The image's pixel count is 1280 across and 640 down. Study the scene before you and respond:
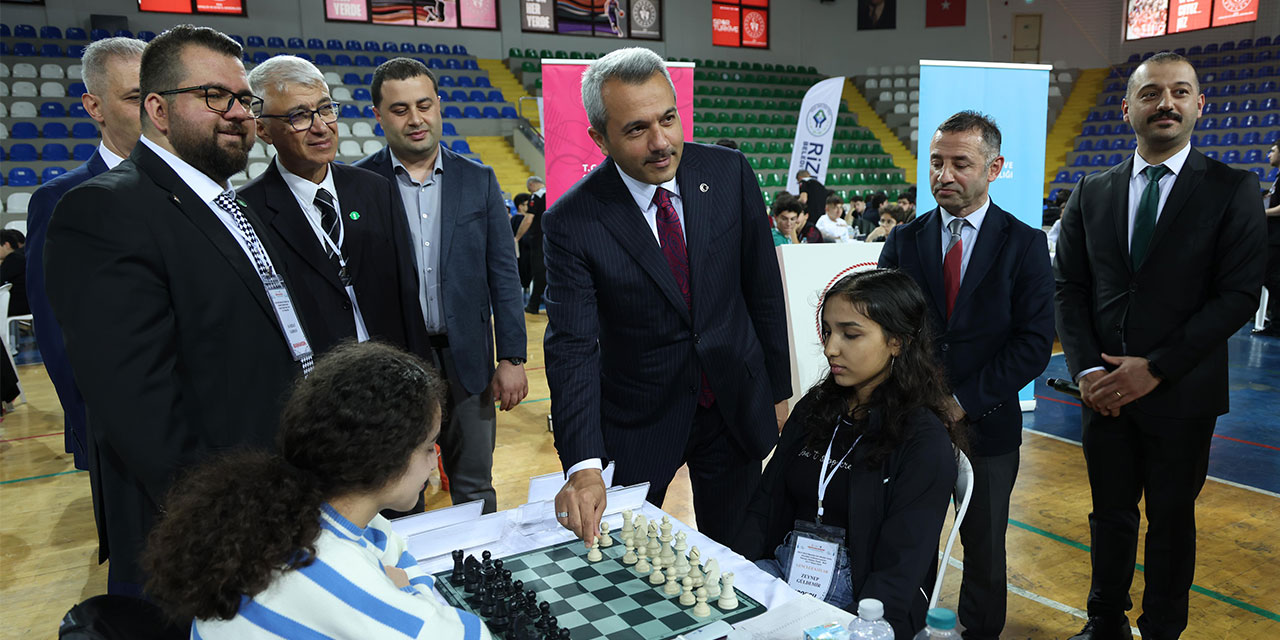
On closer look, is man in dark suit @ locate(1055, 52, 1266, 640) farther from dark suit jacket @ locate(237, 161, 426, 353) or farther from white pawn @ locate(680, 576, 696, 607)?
dark suit jacket @ locate(237, 161, 426, 353)

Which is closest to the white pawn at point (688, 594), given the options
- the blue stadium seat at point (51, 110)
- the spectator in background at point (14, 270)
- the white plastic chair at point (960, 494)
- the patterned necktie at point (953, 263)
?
the white plastic chair at point (960, 494)

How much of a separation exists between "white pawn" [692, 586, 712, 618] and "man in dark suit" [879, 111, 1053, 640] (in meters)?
1.11

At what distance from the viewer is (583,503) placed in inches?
63.2

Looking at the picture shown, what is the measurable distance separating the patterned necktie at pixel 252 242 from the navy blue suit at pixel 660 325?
0.62 metres

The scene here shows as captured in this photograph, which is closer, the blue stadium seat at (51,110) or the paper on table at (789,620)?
the paper on table at (789,620)

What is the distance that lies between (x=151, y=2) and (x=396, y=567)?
16.7 meters

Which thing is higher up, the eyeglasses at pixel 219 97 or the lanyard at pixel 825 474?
the eyeglasses at pixel 219 97

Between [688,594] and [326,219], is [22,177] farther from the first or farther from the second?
[688,594]

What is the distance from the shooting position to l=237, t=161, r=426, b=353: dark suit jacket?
222 cm

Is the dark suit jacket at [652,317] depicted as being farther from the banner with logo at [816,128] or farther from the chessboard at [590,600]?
the banner with logo at [816,128]

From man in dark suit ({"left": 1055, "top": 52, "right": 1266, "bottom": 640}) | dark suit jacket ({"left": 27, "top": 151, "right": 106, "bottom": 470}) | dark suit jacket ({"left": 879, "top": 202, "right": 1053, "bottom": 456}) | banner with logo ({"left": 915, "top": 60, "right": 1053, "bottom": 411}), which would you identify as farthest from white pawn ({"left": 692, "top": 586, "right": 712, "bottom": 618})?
banner with logo ({"left": 915, "top": 60, "right": 1053, "bottom": 411})

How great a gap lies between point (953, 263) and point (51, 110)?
14.1m

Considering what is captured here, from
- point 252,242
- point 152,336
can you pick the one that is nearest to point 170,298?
point 152,336

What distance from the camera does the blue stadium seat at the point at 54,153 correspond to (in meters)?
11.2
